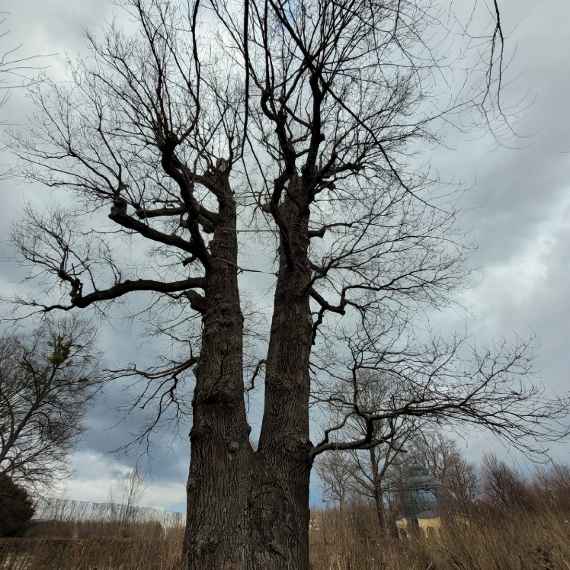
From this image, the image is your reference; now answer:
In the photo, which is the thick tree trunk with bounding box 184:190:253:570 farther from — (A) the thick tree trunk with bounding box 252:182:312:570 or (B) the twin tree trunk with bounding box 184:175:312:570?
(A) the thick tree trunk with bounding box 252:182:312:570

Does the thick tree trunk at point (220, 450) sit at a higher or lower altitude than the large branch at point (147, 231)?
lower

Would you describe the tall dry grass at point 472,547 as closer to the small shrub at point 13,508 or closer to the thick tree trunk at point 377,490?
the thick tree trunk at point 377,490

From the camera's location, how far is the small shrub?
13289 mm

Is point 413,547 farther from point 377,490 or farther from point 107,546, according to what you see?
point 377,490

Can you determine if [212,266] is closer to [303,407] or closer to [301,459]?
[303,407]

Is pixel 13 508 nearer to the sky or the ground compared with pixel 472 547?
nearer to the sky

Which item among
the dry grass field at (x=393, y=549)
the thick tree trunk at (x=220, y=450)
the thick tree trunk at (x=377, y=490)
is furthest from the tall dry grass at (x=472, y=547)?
the thick tree trunk at (x=377, y=490)

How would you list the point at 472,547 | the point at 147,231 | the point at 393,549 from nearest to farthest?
1. the point at 147,231
2. the point at 472,547
3. the point at 393,549

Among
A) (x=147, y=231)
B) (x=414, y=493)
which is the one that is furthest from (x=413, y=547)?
(x=414, y=493)

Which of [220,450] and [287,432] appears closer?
[220,450]

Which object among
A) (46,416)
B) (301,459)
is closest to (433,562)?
(301,459)

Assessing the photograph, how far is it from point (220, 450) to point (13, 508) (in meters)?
15.5

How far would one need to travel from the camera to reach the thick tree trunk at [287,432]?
100 inches

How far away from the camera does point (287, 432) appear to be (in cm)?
298
